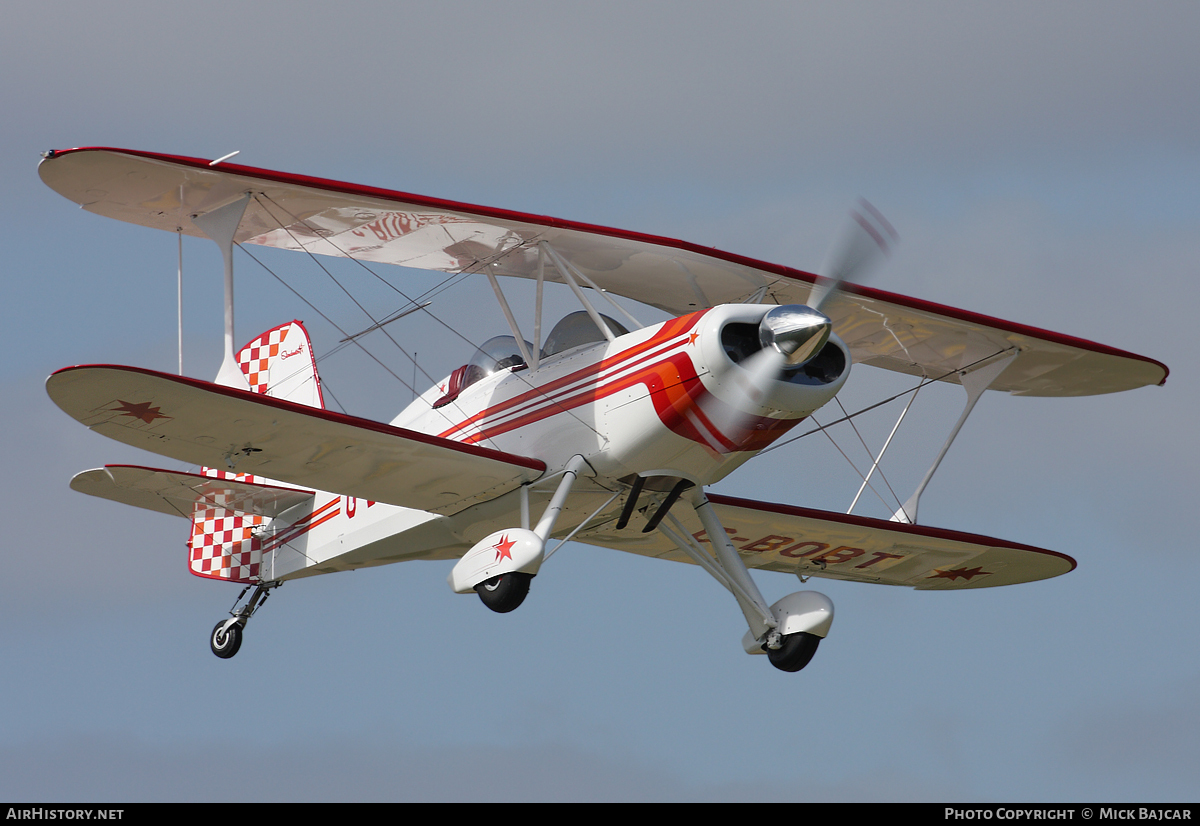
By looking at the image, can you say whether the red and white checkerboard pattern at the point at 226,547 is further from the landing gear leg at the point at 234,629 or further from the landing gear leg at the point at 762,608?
the landing gear leg at the point at 762,608

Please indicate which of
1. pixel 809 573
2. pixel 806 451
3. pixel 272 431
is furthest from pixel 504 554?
pixel 809 573

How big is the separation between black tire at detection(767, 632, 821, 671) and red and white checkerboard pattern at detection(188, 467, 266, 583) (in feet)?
19.8

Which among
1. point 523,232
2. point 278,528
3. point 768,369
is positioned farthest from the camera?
point 278,528

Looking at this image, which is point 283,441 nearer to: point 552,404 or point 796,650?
point 552,404

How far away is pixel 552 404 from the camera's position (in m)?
14.4

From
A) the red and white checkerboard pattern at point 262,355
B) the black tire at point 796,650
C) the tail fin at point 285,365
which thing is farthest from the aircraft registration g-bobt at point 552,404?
the red and white checkerboard pattern at point 262,355

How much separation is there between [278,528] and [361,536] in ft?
5.34

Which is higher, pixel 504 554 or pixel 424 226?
pixel 424 226

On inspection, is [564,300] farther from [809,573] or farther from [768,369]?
[809,573]

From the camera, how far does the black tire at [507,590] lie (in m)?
13.3

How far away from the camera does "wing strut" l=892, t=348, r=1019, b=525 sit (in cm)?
1666

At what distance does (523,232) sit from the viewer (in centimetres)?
1434

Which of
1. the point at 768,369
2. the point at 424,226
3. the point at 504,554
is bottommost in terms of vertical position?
the point at 504,554

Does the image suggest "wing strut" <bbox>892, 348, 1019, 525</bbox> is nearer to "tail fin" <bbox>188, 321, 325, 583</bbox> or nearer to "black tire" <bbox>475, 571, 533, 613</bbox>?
"black tire" <bbox>475, 571, 533, 613</bbox>
